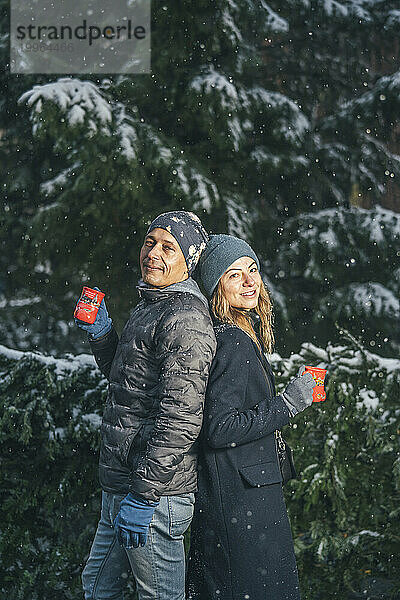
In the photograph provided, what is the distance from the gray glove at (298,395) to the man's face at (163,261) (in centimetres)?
56

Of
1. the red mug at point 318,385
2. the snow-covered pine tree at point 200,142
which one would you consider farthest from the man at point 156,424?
the snow-covered pine tree at point 200,142

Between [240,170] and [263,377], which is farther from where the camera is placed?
[240,170]

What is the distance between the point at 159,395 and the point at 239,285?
1.84 feet

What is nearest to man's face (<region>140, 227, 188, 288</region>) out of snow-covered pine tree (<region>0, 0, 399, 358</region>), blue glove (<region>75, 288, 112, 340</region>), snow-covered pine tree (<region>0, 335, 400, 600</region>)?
blue glove (<region>75, 288, 112, 340</region>)

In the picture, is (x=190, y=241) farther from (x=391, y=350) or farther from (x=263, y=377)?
(x=391, y=350)

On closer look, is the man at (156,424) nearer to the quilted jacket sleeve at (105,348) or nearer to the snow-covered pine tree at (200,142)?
the quilted jacket sleeve at (105,348)

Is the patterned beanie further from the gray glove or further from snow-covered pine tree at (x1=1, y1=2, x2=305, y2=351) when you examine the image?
snow-covered pine tree at (x1=1, y1=2, x2=305, y2=351)

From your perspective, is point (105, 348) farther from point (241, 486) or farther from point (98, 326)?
point (241, 486)

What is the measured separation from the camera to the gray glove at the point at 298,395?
2408mm

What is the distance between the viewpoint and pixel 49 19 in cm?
766

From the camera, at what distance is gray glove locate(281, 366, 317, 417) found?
7.90ft

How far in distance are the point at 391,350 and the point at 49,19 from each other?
541cm

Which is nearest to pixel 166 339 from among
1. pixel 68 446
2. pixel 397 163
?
pixel 68 446

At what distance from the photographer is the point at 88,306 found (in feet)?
9.06
